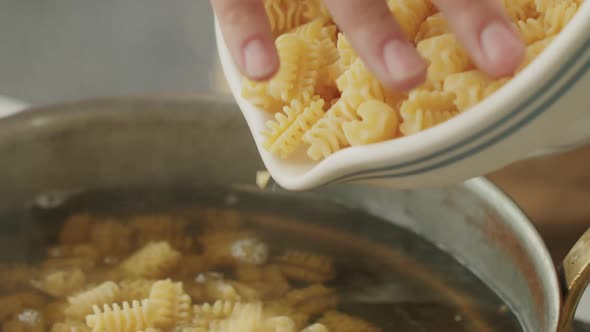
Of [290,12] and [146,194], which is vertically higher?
[290,12]

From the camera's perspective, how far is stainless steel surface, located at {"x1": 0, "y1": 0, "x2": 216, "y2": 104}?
1819mm

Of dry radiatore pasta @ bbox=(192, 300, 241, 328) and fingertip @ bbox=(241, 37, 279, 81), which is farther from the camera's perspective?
dry radiatore pasta @ bbox=(192, 300, 241, 328)

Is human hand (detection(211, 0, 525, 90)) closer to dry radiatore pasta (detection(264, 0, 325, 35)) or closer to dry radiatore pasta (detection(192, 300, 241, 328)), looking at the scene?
dry radiatore pasta (detection(264, 0, 325, 35))

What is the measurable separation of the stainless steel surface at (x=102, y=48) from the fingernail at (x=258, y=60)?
3.97 feet

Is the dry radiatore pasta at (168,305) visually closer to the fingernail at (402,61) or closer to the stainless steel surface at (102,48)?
the fingernail at (402,61)

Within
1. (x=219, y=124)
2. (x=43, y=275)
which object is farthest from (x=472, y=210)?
(x=43, y=275)

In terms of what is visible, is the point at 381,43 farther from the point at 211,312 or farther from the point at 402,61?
the point at 211,312

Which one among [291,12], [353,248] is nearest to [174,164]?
[353,248]

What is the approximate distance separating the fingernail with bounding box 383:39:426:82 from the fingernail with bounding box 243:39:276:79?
0.26 ft

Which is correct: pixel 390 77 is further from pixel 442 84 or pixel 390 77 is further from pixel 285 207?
pixel 285 207

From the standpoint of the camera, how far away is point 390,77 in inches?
19.3

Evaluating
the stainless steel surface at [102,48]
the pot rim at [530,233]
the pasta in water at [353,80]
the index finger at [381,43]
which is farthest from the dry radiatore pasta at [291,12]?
the stainless steel surface at [102,48]

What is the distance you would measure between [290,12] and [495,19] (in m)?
0.20

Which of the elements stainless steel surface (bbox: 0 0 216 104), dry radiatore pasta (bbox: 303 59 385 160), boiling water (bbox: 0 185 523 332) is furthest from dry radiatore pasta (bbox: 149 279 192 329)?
stainless steel surface (bbox: 0 0 216 104)
